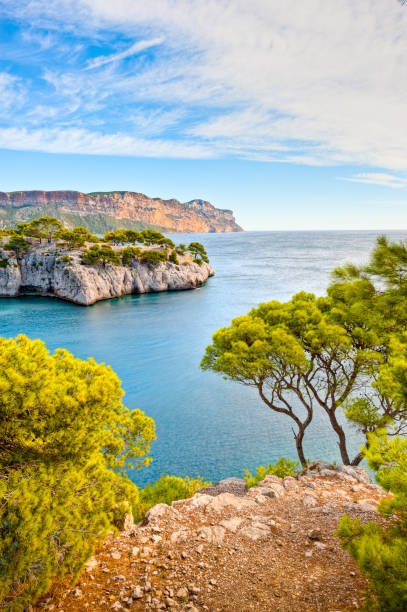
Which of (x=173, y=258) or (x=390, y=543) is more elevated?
(x=173, y=258)

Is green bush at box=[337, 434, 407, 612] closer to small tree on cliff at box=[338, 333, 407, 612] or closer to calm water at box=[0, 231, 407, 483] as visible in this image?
small tree on cliff at box=[338, 333, 407, 612]

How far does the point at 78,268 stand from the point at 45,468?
1919 inches

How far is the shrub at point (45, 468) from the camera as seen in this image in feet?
13.6

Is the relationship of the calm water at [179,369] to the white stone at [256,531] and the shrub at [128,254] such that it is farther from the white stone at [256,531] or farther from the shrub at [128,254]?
the shrub at [128,254]

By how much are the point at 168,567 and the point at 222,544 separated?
4.50 feet

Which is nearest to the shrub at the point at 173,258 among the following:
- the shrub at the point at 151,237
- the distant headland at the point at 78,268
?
the distant headland at the point at 78,268

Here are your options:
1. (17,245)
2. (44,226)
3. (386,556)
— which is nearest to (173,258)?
(44,226)

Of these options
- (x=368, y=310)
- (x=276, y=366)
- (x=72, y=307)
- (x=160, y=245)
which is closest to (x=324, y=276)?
(x=160, y=245)

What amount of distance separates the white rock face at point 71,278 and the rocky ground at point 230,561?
45067 mm

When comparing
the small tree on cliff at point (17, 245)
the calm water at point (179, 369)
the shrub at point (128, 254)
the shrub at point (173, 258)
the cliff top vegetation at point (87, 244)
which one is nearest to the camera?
the calm water at point (179, 369)

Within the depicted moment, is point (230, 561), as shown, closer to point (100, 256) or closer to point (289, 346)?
point (289, 346)

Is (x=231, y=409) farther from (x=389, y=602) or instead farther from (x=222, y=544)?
(x=389, y=602)

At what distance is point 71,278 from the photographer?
49031 mm

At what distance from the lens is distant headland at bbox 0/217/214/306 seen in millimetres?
49875
